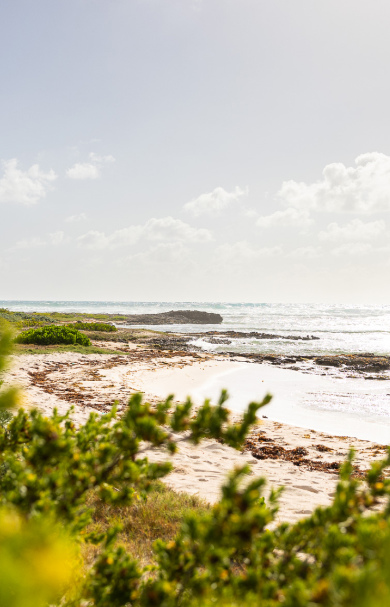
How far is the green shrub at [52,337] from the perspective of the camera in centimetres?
2191

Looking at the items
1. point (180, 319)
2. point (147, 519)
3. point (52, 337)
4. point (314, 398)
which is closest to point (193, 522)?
point (147, 519)

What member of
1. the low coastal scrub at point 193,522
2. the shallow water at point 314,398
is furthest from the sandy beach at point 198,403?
the low coastal scrub at point 193,522

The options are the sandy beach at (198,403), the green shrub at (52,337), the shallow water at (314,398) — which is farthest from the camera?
the green shrub at (52,337)

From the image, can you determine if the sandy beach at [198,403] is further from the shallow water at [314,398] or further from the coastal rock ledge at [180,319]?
the coastal rock ledge at [180,319]

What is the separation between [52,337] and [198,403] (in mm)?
13527

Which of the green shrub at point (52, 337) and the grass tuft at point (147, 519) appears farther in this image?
the green shrub at point (52, 337)

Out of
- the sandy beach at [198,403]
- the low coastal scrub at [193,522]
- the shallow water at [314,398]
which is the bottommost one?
the shallow water at [314,398]

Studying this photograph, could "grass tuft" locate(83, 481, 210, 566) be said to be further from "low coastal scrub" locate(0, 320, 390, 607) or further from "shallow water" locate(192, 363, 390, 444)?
"shallow water" locate(192, 363, 390, 444)

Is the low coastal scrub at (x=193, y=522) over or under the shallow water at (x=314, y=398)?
over

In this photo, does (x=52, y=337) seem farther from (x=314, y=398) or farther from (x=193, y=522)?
Result: (x=193, y=522)

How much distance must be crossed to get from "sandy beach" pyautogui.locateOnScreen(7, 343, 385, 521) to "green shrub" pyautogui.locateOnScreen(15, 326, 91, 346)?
3.49 meters

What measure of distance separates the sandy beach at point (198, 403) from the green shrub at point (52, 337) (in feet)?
11.4

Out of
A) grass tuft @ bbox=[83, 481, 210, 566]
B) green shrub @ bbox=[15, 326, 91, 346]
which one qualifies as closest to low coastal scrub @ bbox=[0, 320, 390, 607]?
grass tuft @ bbox=[83, 481, 210, 566]

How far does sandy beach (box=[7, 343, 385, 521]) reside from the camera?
6191mm
